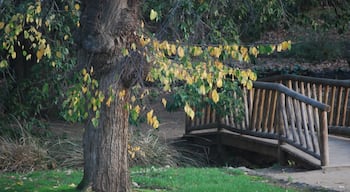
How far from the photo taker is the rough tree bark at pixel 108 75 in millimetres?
7680

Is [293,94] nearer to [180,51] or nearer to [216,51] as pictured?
[216,51]

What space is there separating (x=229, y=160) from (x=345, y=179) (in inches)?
194

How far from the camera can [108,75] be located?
807 centimetres

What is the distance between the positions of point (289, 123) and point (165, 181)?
433cm

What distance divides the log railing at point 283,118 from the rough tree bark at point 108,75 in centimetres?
405

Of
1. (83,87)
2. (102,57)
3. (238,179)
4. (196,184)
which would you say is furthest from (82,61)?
(238,179)

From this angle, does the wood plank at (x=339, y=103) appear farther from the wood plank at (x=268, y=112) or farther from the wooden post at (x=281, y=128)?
the wooden post at (x=281, y=128)

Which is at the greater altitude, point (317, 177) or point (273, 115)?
point (273, 115)

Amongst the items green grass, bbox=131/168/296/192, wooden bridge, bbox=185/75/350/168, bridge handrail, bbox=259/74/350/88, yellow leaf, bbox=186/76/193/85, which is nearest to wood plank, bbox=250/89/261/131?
wooden bridge, bbox=185/75/350/168

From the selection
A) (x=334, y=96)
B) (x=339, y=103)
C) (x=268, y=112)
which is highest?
(x=334, y=96)

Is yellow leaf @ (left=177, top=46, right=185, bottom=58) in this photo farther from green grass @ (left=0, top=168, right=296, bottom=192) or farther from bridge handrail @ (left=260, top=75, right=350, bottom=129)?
bridge handrail @ (left=260, top=75, right=350, bottom=129)

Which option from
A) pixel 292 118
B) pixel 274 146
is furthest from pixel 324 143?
pixel 274 146

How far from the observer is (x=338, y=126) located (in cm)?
1404

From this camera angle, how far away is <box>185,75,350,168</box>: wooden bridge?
1148cm
